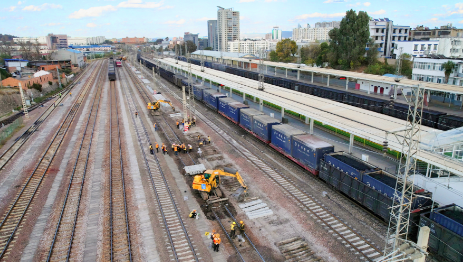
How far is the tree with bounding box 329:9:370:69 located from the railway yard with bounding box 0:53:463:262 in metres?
48.4

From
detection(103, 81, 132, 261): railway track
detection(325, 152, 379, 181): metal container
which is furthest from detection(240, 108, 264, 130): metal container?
detection(103, 81, 132, 261): railway track

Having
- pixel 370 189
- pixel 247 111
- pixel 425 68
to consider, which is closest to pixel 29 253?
pixel 370 189

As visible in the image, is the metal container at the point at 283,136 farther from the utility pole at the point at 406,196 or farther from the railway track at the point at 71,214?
the railway track at the point at 71,214

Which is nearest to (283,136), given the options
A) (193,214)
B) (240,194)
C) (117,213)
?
(240,194)

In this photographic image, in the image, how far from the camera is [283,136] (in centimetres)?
3188

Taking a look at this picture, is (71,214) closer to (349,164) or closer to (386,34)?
(349,164)

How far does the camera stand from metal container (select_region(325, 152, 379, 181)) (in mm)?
23256

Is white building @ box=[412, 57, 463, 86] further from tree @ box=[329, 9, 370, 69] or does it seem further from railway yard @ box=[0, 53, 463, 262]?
railway yard @ box=[0, 53, 463, 262]

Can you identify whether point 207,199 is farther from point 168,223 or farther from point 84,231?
point 84,231

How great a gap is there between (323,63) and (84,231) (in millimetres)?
95875

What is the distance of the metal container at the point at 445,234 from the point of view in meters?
16.4

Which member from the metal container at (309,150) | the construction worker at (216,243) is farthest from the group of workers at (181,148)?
the construction worker at (216,243)

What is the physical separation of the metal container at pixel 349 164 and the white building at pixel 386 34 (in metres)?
87.4

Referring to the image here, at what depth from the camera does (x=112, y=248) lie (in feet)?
63.6
